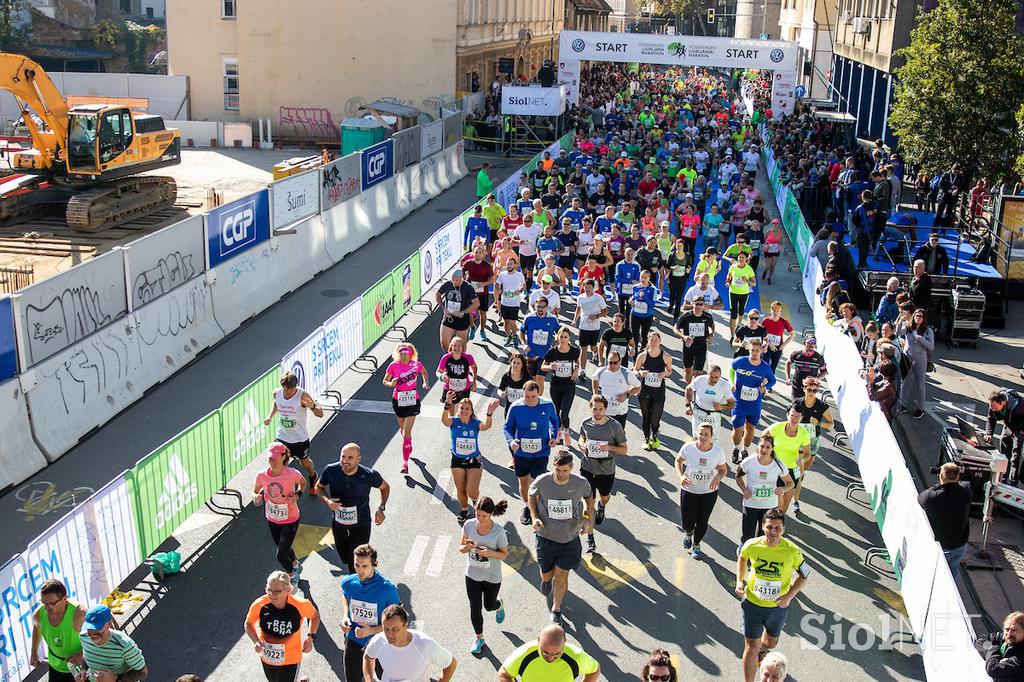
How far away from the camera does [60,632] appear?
7.45 metres

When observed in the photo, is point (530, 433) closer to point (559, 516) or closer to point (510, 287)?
point (559, 516)

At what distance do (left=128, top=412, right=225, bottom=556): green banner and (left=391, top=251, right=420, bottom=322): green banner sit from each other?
23.5ft

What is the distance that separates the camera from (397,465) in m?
12.7

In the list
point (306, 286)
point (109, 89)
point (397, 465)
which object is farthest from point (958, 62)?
point (109, 89)

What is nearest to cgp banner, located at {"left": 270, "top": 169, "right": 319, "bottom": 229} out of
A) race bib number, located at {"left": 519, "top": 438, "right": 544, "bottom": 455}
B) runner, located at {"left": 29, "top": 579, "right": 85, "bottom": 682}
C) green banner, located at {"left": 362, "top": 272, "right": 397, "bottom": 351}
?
green banner, located at {"left": 362, "top": 272, "right": 397, "bottom": 351}

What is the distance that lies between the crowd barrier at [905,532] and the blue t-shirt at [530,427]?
139 inches

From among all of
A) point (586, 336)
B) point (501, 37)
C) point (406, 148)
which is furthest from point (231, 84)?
point (586, 336)

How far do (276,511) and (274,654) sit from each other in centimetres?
203

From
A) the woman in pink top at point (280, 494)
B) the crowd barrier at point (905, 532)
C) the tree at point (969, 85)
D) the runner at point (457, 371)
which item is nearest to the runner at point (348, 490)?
the woman in pink top at point (280, 494)

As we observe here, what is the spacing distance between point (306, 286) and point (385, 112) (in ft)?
75.2

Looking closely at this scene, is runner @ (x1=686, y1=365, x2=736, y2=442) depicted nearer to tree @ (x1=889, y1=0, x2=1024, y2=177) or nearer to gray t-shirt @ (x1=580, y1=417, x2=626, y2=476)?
gray t-shirt @ (x1=580, y1=417, x2=626, y2=476)

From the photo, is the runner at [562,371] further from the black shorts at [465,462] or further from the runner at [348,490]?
the runner at [348,490]

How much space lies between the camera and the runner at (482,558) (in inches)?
339

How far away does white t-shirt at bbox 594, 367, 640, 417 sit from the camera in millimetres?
12297
